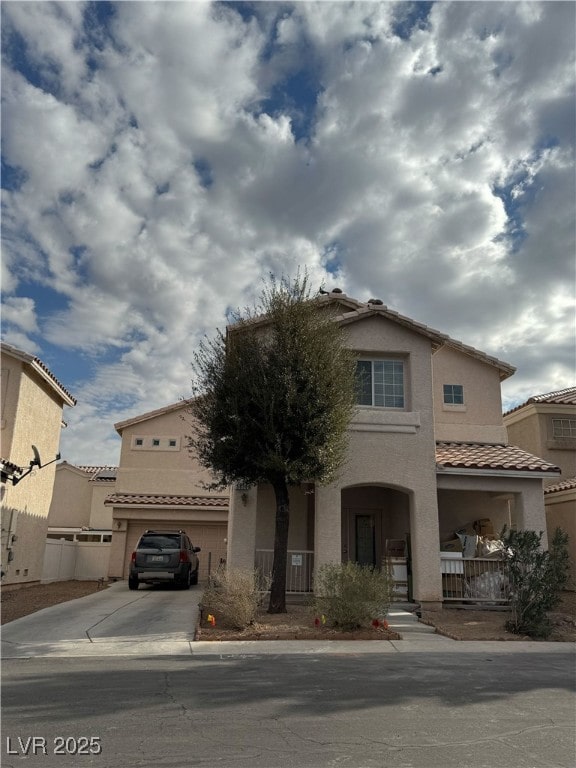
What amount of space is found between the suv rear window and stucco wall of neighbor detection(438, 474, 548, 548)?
8.35 metres

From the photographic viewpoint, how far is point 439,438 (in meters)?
18.9

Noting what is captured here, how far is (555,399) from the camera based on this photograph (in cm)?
2308

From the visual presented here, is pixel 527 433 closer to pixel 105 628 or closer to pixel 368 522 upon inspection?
pixel 368 522

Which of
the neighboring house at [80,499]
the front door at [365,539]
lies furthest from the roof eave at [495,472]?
the neighboring house at [80,499]

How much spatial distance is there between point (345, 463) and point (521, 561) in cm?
441

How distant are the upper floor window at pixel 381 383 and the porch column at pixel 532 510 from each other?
3.84 m

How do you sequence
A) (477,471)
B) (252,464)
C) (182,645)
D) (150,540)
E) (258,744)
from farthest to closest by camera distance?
(150,540)
(477,471)
(252,464)
(182,645)
(258,744)

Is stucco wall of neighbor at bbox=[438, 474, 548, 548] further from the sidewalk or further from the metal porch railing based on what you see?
the sidewalk

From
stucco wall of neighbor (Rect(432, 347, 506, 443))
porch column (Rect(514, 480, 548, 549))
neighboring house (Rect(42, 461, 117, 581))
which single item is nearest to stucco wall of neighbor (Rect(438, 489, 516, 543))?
stucco wall of neighbor (Rect(432, 347, 506, 443))

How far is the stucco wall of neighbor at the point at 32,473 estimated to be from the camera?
17.8 meters

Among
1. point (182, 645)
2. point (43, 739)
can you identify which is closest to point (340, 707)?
point (43, 739)

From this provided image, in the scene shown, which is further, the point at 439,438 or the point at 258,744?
the point at 439,438

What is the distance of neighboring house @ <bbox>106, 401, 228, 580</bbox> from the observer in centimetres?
2411

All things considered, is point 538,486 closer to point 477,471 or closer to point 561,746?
point 477,471
